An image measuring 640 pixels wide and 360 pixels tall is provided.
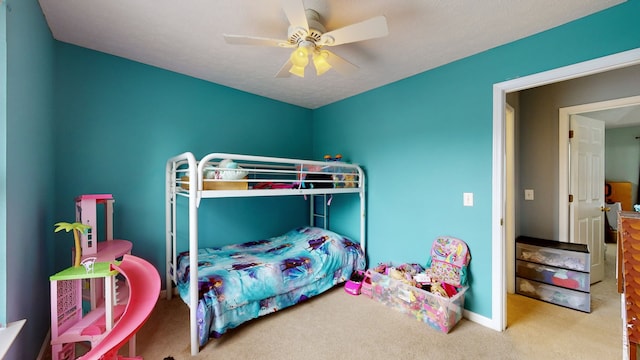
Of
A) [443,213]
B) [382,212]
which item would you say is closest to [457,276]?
[443,213]

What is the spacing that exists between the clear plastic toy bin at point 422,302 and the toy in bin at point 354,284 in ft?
0.80

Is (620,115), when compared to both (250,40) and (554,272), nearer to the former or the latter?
(554,272)

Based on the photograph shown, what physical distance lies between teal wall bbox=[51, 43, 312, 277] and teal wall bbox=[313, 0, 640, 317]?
1.54 meters

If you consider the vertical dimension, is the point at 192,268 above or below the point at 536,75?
below

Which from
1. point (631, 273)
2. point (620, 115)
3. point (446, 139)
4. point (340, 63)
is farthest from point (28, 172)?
point (620, 115)

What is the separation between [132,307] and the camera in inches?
45.1

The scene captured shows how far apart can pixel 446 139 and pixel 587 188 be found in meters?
2.09

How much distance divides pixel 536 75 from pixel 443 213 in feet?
4.35

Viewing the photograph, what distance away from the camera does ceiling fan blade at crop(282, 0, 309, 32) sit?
1264 millimetres

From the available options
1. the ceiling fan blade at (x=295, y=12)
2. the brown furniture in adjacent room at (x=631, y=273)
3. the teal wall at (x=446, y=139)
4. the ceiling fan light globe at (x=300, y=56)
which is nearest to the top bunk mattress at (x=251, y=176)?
the teal wall at (x=446, y=139)

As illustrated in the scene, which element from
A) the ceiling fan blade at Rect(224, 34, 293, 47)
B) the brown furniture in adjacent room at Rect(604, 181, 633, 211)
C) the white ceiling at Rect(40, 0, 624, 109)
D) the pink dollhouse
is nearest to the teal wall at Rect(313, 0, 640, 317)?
the white ceiling at Rect(40, 0, 624, 109)

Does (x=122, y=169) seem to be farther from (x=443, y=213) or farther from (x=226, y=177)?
(x=443, y=213)

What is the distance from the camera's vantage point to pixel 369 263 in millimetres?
3170

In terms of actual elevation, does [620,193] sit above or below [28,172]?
below
